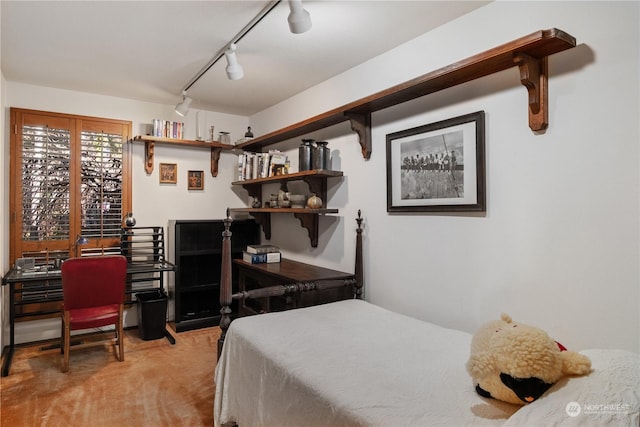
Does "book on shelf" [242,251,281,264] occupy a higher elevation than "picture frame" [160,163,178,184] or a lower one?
lower

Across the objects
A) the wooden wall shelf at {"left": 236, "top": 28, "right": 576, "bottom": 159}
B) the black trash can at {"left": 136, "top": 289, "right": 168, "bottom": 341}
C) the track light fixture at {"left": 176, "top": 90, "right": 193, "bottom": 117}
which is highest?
the track light fixture at {"left": 176, "top": 90, "right": 193, "bottom": 117}

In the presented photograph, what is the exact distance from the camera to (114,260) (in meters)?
2.97

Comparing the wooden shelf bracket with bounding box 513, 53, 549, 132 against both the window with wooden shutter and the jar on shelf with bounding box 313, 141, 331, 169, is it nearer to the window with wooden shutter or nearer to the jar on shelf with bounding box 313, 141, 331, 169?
the jar on shelf with bounding box 313, 141, 331, 169

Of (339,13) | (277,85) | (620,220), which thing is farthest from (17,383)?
(620,220)

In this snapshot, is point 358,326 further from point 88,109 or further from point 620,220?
point 88,109

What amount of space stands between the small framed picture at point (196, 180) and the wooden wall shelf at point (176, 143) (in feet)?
0.46

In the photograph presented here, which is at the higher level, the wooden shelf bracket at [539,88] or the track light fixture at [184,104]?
the track light fixture at [184,104]

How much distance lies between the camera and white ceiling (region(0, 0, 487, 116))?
6.82 ft

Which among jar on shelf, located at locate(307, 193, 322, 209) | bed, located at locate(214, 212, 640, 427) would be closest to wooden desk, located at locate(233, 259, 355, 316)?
bed, located at locate(214, 212, 640, 427)

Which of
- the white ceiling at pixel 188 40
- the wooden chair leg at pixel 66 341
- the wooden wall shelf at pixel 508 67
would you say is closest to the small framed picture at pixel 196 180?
the white ceiling at pixel 188 40

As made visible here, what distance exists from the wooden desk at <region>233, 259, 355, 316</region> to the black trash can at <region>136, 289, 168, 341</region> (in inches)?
30.9

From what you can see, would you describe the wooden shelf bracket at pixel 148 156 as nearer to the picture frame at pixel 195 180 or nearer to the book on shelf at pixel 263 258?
the picture frame at pixel 195 180

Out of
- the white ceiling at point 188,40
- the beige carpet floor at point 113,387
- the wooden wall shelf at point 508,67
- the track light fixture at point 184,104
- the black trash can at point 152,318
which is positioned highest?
the white ceiling at point 188,40

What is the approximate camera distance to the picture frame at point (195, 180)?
417 centimetres
